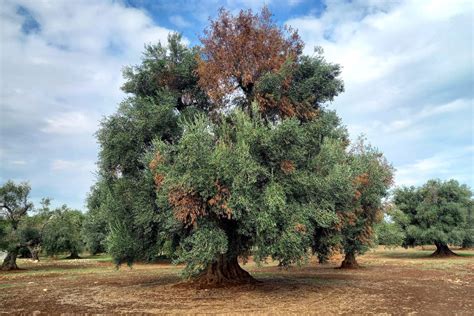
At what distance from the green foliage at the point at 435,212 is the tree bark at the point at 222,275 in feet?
115

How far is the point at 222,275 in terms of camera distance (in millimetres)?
21203

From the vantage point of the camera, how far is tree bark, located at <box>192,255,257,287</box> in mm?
Result: 20875

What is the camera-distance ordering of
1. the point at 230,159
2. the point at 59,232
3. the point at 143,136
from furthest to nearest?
the point at 59,232 → the point at 143,136 → the point at 230,159

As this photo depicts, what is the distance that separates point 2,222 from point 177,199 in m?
33.0

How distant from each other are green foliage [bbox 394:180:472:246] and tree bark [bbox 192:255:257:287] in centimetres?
3493

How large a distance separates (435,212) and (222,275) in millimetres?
38653

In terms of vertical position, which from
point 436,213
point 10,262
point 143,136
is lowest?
point 10,262

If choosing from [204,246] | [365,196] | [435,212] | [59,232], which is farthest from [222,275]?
[435,212]

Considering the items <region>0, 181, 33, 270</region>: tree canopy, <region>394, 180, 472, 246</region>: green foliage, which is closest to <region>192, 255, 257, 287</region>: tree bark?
<region>0, 181, 33, 270</region>: tree canopy

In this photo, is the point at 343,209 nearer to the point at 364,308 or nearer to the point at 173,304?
the point at 364,308

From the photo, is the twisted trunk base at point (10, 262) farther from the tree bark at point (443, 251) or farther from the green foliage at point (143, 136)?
the tree bark at point (443, 251)

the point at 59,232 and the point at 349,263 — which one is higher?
the point at 59,232

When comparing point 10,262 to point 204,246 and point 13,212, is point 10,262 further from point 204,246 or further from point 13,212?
point 204,246

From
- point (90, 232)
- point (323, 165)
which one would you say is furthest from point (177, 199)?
point (90, 232)
